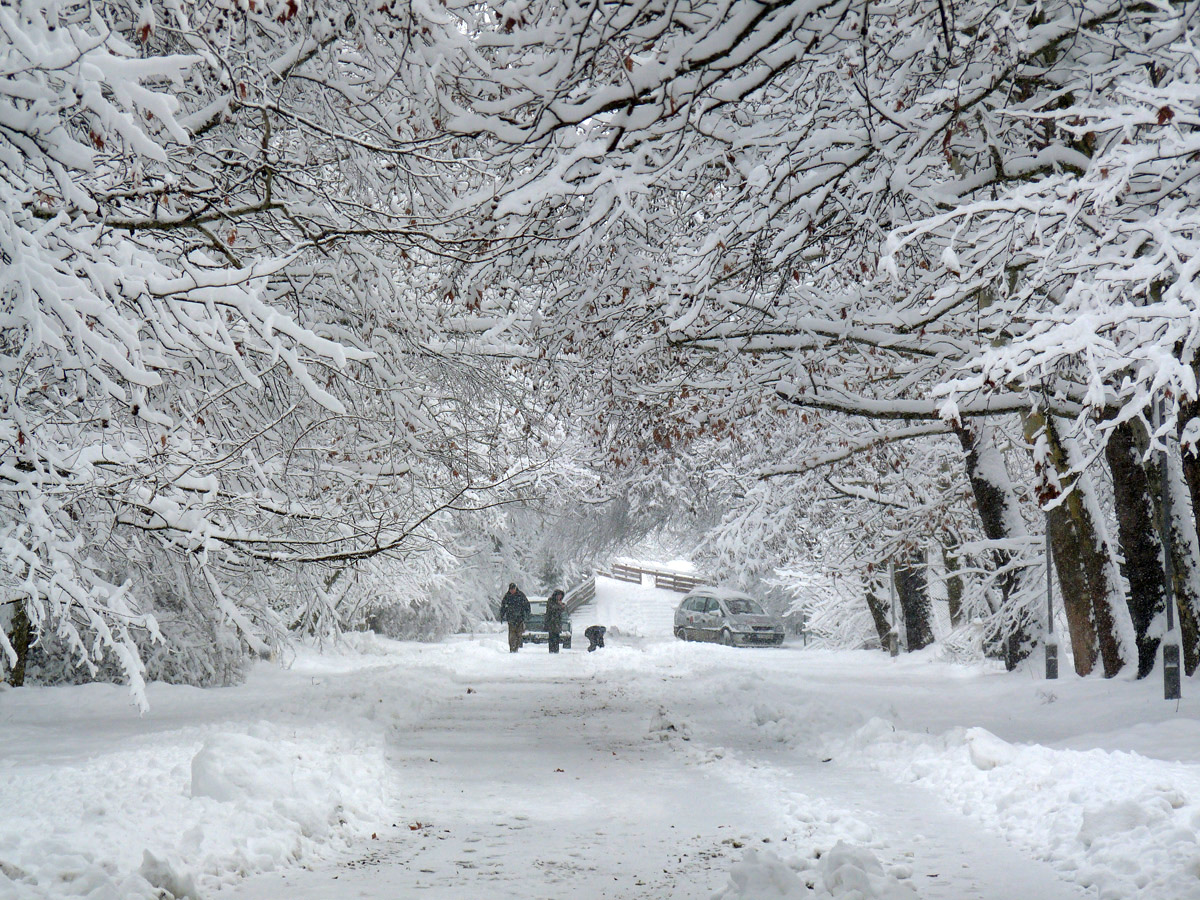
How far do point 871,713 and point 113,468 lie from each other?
828 centimetres

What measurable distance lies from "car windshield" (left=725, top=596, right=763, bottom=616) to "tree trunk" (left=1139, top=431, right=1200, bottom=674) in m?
22.4

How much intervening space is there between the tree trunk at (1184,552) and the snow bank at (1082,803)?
3757mm

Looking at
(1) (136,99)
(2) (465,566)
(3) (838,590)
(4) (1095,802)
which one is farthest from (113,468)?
(2) (465,566)

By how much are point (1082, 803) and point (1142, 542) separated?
246 inches

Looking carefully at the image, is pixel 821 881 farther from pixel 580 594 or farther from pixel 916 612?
pixel 580 594

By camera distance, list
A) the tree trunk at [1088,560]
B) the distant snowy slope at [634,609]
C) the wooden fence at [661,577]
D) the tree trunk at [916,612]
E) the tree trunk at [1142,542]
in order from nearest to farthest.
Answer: the tree trunk at [1142,542], the tree trunk at [1088,560], the tree trunk at [916,612], the distant snowy slope at [634,609], the wooden fence at [661,577]

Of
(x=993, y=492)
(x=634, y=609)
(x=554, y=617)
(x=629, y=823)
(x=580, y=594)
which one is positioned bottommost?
(x=629, y=823)

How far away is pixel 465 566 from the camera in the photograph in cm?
3794

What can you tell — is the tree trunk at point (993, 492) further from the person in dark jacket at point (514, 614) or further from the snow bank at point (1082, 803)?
the person in dark jacket at point (514, 614)

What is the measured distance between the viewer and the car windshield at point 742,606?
1337 inches

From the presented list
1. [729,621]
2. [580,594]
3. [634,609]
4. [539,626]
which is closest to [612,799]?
[729,621]

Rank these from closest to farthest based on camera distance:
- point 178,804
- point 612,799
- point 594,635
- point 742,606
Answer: point 178,804 < point 612,799 < point 594,635 < point 742,606

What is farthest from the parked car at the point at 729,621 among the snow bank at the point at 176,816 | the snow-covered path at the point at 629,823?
the snow bank at the point at 176,816

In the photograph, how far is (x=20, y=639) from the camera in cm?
1373
